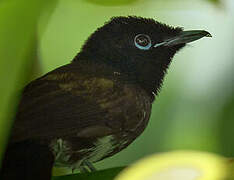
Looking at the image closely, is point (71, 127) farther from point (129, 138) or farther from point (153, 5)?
point (153, 5)

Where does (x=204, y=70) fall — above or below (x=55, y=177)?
above

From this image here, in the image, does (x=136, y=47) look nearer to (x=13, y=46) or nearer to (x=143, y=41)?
(x=143, y=41)

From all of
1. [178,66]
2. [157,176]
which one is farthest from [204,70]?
[157,176]

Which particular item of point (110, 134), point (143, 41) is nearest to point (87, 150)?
point (110, 134)

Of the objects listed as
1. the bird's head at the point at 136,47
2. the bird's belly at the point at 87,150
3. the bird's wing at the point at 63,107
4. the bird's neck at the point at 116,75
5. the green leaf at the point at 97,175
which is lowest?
the green leaf at the point at 97,175

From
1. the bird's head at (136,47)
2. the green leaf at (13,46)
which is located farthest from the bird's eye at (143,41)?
the green leaf at (13,46)

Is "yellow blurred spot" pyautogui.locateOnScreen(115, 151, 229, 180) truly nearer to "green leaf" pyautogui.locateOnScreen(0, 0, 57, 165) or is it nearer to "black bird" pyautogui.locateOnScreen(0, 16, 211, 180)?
"black bird" pyautogui.locateOnScreen(0, 16, 211, 180)

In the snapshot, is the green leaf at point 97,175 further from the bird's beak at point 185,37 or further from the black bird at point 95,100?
the bird's beak at point 185,37
